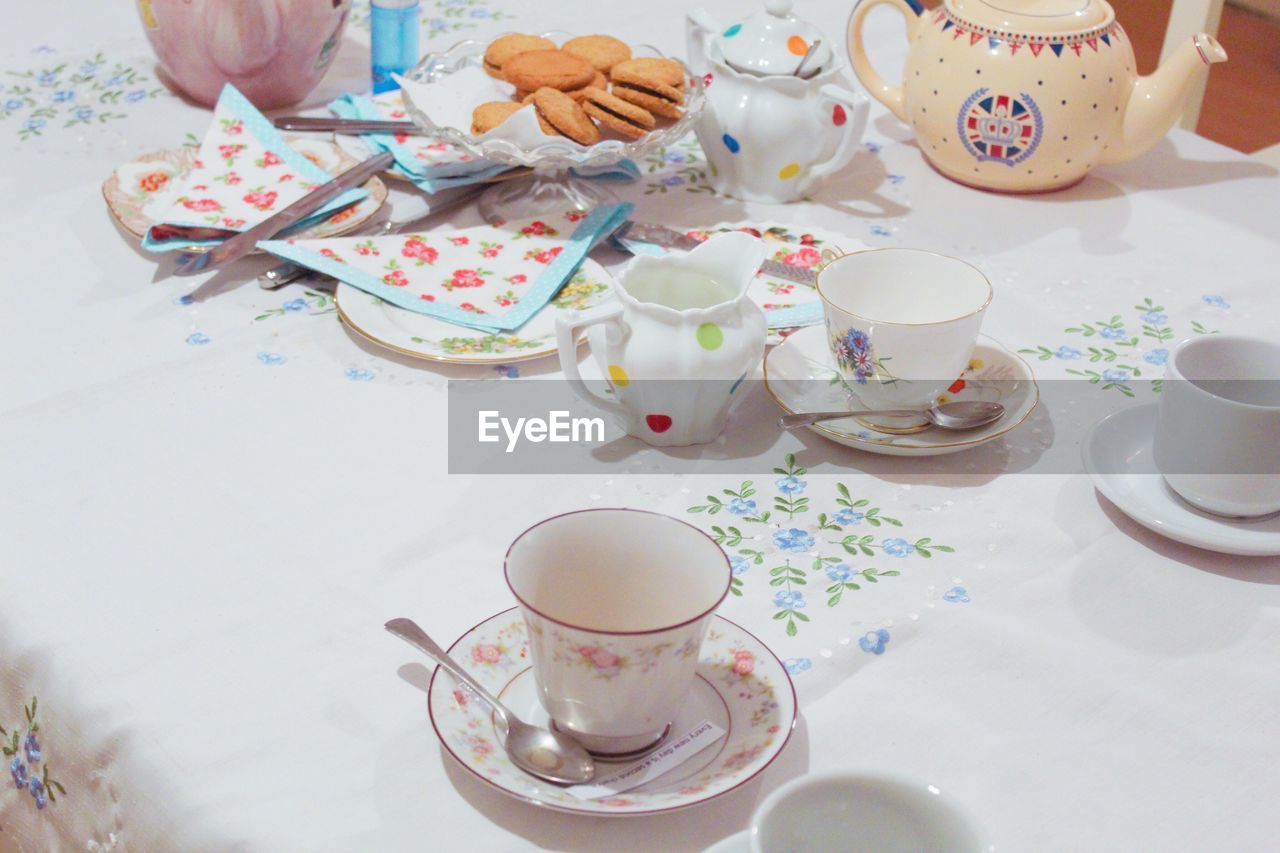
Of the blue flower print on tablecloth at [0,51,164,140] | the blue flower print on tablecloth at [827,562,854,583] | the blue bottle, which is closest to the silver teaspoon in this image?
the blue flower print on tablecloth at [827,562,854,583]

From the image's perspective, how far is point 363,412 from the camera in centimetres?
84

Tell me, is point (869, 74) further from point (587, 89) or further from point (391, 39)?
point (391, 39)

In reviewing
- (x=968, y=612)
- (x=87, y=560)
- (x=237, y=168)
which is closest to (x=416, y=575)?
(x=87, y=560)

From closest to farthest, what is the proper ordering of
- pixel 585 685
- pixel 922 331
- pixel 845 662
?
pixel 585 685, pixel 845 662, pixel 922 331

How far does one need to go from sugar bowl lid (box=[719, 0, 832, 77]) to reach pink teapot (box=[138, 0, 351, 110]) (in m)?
0.41

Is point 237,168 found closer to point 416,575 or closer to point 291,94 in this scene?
point 291,94

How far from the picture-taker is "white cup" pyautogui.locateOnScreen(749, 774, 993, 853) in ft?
1.48

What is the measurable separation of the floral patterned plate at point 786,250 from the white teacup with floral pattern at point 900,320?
3.4 inches

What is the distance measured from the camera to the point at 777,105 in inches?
42.1

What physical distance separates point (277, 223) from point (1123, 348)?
660 millimetres

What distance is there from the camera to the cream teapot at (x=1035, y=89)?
1.06 m

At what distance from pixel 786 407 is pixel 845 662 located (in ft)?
0.70

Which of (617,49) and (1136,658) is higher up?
(617,49)

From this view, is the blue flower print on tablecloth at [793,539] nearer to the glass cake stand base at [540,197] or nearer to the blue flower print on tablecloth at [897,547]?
the blue flower print on tablecloth at [897,547]
